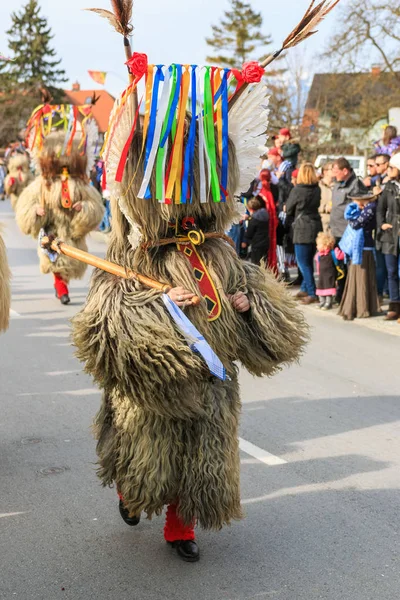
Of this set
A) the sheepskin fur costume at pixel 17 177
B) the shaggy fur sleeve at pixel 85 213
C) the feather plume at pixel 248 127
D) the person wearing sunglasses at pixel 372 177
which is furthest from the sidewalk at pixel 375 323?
the sheepskin fur costume at pixel 17 177

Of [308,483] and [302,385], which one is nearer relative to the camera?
[308,483]

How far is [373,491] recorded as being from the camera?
4.70m

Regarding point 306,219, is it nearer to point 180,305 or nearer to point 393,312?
point 393,312

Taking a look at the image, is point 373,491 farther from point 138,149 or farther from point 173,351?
point 138,149

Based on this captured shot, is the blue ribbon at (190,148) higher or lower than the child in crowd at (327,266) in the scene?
higher

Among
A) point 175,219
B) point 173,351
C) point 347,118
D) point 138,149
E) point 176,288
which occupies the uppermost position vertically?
point 347,118

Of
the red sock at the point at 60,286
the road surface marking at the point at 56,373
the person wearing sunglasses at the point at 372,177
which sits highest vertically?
the person wearing sunglasses at the point at 372,177

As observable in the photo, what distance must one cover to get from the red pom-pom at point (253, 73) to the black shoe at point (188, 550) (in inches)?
Answer: 85.7

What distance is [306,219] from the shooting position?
35.3ft

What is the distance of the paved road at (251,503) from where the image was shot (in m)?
3.67

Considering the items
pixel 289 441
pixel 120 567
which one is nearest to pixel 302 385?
pixel 289 441

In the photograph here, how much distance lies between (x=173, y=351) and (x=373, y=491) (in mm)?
1840

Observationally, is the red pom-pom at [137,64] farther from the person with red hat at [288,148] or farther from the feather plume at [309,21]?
the person with red hat at [288,148]

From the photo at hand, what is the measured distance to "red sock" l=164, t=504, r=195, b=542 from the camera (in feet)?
12.7
